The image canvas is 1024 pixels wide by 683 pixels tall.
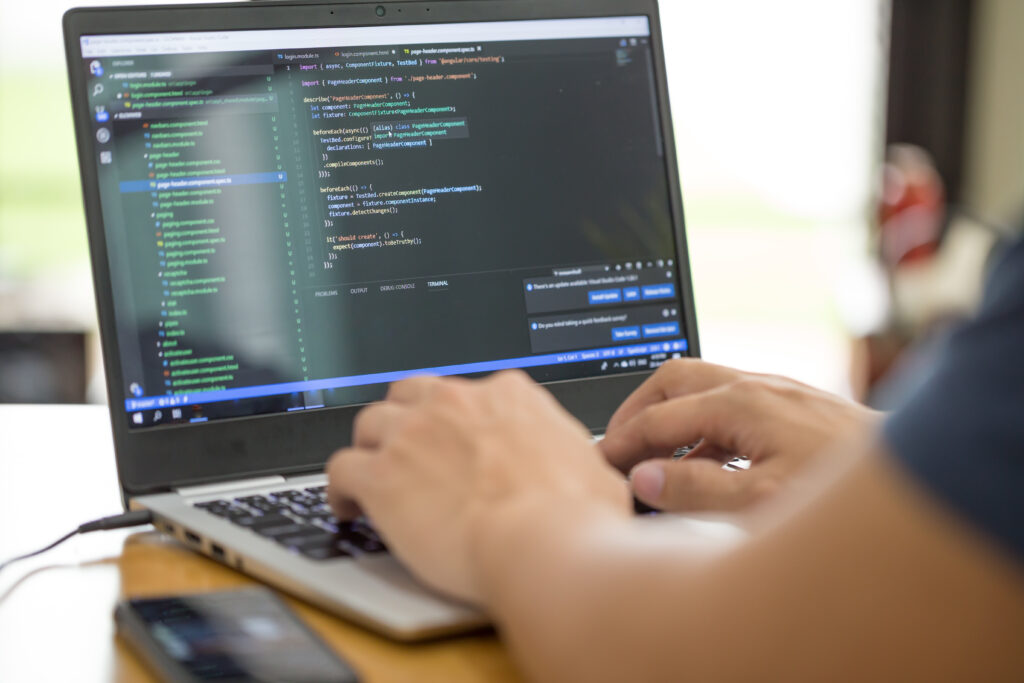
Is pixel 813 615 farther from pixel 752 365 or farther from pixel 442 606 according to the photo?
pixel 752 365

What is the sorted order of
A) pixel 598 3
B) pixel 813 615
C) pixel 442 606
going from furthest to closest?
pixel 598 3, pixel 442 606, pixel 813 615

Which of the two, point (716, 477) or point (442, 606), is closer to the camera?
point (442, 606)

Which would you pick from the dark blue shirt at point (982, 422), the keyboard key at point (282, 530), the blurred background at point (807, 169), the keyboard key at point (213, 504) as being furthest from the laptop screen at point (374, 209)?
the blurred background at point (807, 169)

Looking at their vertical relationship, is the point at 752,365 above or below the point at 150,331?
below

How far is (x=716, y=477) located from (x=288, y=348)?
16.0 inches

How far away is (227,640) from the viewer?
519 mm

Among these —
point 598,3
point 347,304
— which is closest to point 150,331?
point 347,304

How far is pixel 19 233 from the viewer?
6070 millimetres

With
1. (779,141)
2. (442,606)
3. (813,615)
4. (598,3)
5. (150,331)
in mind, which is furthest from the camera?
(779,141)

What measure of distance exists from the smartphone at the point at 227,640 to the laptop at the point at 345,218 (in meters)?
0.17

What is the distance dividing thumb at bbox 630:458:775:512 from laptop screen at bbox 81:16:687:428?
0.31 m

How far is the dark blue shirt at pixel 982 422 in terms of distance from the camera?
0.34 m

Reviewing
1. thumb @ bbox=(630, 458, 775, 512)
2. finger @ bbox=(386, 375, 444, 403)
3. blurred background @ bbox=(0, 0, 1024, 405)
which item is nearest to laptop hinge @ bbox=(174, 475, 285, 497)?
finger @ bbox=(386, 375, 444, 403)

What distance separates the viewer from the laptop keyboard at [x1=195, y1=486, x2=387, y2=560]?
26.1 inches
